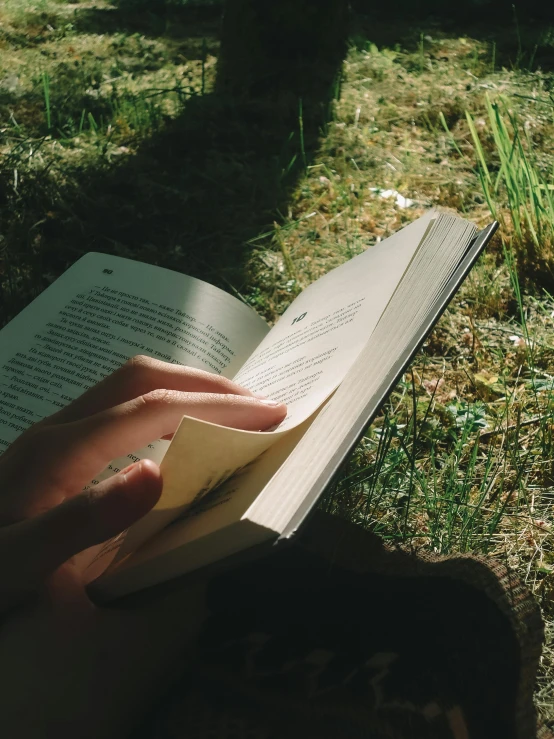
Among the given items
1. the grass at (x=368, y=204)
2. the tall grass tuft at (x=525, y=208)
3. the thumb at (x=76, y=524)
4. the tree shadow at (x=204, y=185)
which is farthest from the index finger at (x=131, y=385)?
the tall grass tuft at (x=525, y=208)

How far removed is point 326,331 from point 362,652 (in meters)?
0.52

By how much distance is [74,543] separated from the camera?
32.6 inches

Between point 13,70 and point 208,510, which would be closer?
point 208,510

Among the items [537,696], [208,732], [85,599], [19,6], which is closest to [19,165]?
[85,599]

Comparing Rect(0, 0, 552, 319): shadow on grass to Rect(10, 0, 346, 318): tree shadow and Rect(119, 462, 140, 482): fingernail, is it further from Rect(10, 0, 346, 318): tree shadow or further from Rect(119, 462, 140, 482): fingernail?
Rect(119, 462, 140, 482): fingernail

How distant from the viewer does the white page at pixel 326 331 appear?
→ 968 millimetres

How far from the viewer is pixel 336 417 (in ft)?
2.80

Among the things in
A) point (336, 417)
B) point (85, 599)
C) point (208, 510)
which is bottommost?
point (85, 599)

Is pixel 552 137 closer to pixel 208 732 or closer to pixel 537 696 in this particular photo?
pixel 537 696

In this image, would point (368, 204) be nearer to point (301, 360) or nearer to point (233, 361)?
point (233, 361)

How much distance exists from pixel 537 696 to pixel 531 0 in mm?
4802

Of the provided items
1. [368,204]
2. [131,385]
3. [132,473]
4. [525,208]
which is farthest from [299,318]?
[368,204]

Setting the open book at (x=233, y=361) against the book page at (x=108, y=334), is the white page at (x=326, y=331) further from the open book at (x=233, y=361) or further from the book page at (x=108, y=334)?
the book page at (x=108, y=334)

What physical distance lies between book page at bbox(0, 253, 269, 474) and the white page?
108 millimetres
